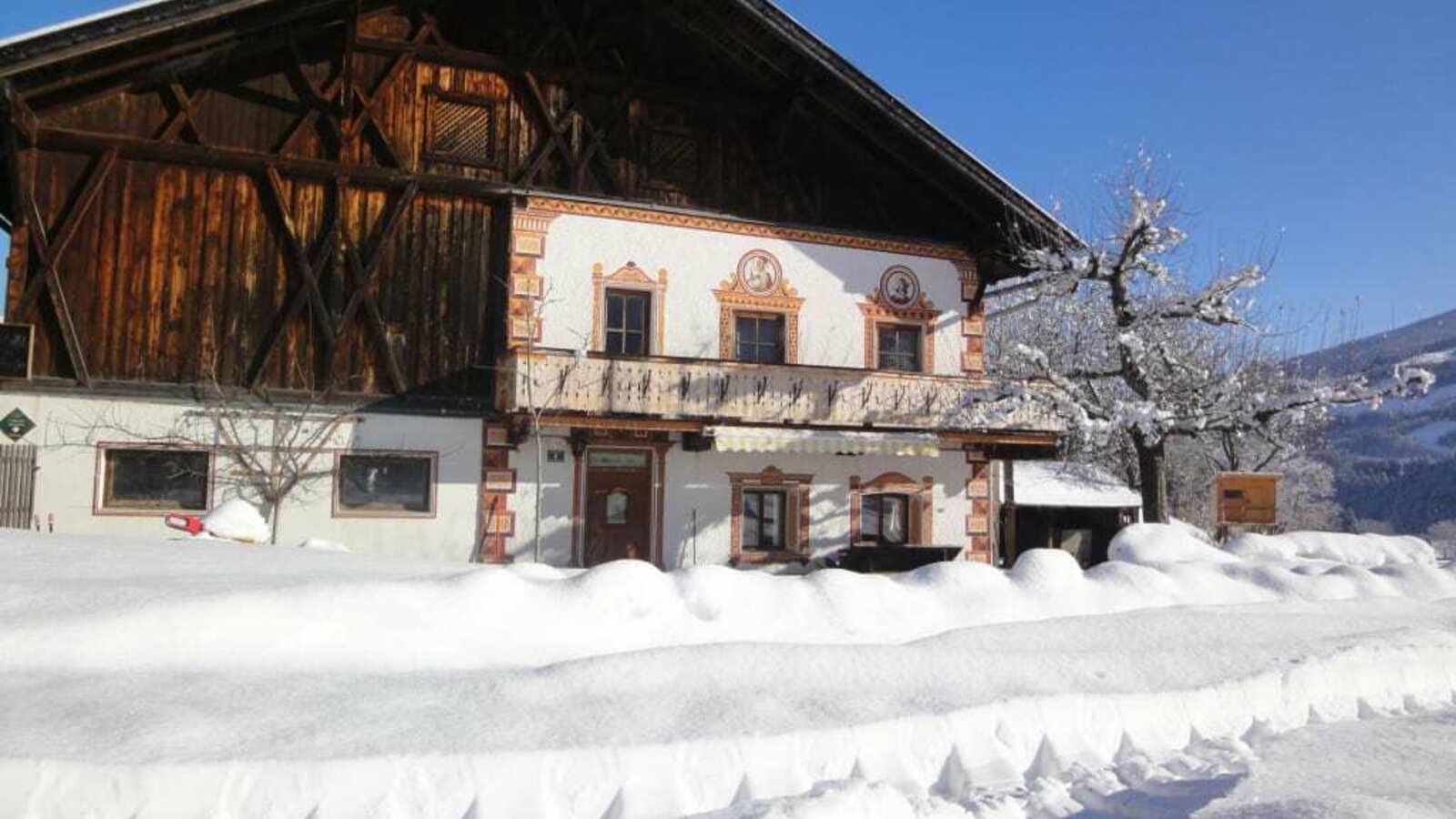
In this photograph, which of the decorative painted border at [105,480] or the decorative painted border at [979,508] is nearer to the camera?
the decorative painted border at [105,480]

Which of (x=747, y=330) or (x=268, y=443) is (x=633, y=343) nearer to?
(x=747, y=330)

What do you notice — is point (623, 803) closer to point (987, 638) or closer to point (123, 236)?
point (987, 638)

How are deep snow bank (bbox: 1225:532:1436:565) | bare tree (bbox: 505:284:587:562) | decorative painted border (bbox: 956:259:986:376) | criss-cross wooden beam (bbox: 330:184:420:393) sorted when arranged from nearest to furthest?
deep snow bank (bbox: 1225:532:1436:565)
bare tree (bbox: 505:284:587:562)
criss-cross wooden beam (bbox: 330:184:420:393)
decorative painted border (bbox: 956:259:986:376)

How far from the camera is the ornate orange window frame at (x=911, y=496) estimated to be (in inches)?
722

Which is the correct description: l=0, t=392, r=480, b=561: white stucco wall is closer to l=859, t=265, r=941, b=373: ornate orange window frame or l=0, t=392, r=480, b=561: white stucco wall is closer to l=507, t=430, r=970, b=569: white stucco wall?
l=507, t=430, r=970, b=569: white stucco wall

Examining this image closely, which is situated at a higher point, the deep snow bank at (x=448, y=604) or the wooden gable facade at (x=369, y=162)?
the wooden gable facade at (x=369, y=162)

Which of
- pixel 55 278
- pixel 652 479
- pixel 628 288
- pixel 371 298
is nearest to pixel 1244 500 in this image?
pixel 652 479

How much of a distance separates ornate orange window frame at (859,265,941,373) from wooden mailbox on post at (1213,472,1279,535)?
20.8ft

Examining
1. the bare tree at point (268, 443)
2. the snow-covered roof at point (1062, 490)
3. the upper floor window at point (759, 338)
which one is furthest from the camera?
the snow-covered roof at point (1062, 490)

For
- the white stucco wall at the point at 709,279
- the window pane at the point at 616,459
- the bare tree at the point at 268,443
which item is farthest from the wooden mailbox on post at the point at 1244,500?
the bare tree at the point at 268,443

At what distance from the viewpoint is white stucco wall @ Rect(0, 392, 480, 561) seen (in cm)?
1423

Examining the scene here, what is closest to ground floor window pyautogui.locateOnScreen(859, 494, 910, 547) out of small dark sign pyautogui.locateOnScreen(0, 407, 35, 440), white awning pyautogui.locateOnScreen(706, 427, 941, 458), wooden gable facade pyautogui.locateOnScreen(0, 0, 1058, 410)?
white awning pyautogui.locateOnScreen(706, 427, 941, 458)

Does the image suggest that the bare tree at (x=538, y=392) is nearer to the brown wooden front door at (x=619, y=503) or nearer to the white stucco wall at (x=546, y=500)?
the white stucco wall at (x=546, y=500)

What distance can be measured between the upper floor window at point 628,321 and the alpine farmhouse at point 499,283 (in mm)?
53
